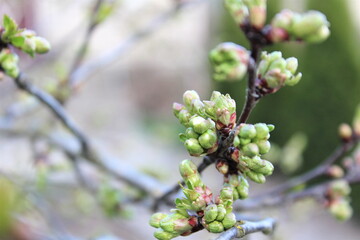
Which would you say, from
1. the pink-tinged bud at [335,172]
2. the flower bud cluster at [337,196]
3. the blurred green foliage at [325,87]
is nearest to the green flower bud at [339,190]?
the flower bud cluster at [337,196]

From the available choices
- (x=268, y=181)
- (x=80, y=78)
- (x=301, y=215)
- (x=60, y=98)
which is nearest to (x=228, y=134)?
(x=60, y=98)

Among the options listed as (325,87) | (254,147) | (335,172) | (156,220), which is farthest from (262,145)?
(325,87)

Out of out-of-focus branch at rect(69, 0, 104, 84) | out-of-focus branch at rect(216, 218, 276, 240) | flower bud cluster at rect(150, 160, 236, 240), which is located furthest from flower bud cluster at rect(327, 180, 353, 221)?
out-of-focus branch at rect(69, 0, 104, 84)

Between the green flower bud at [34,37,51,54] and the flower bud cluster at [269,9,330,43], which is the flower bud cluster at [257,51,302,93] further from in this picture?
the green flower bud at [34,37,51,54]

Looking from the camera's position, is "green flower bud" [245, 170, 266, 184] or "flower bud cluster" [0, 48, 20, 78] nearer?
"green flower bud" [245, 170, 266, 184]

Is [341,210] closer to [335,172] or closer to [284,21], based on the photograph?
[335,172]

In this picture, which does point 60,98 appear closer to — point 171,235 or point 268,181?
point 171,235

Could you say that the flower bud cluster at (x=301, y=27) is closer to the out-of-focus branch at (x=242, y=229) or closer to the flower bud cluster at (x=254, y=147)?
the flower bud cluster at (x=254, y=147)
